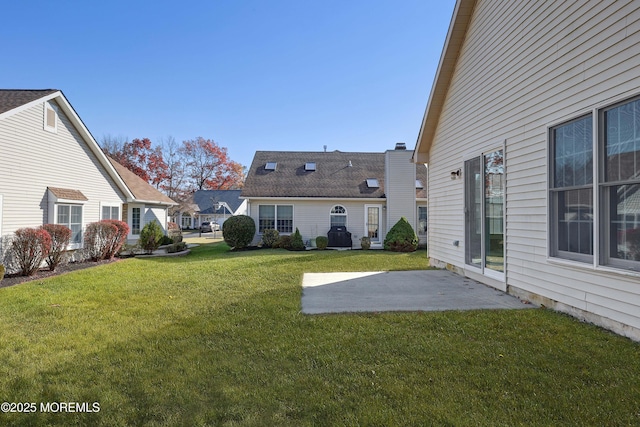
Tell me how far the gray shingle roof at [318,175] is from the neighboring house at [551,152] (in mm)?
9322

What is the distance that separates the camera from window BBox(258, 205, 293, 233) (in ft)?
53.4

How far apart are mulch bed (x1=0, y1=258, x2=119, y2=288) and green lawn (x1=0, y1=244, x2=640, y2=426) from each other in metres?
3.44

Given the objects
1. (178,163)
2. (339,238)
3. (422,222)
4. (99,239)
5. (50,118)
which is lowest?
(339,238)

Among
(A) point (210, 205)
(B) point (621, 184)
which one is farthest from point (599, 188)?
(A) point (210, 205)

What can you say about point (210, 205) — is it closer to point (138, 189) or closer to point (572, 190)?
point (138, 189)

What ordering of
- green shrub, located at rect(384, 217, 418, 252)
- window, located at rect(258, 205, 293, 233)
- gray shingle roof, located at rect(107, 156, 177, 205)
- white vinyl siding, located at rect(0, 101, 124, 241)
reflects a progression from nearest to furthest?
white vinyl siding, located at rect(0, 101, 124, 241) → green shrub, located at rect(384, 217, 418, 252) → gray shingle roof, located at rect(107, 156, 177, 205) → window, located at rect(258, 205, 293, 233)

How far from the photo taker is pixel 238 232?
→ 47.4 feet

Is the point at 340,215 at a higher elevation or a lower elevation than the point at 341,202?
lower

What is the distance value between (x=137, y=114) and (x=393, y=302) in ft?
100

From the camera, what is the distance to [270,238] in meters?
15.3

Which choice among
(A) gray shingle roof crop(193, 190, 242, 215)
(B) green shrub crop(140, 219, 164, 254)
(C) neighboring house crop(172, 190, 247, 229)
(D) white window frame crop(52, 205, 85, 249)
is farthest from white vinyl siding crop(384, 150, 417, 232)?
(A) gray shingle roof crop(193, 190, 242, 215)

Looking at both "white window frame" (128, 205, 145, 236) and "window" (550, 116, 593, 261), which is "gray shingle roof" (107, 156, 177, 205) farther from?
"window" (550, 116, 593, 261)

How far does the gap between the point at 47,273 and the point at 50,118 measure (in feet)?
16.6

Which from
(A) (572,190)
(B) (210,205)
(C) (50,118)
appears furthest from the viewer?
(B) (210,205)
